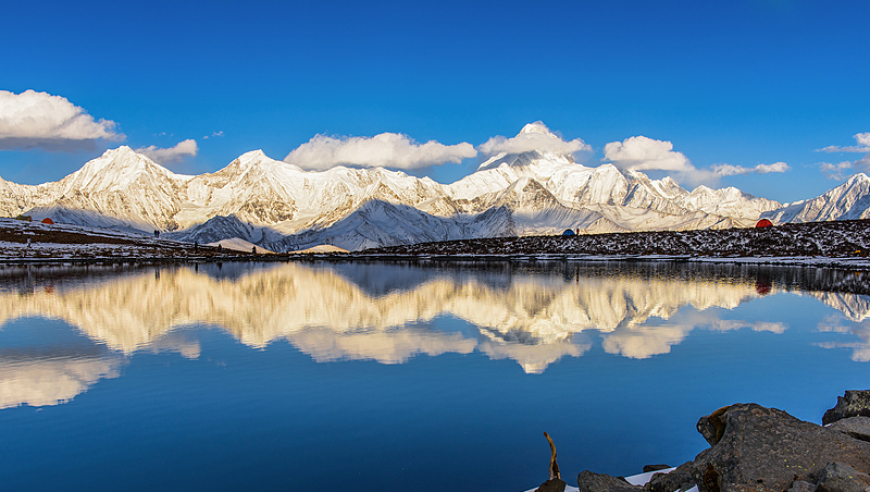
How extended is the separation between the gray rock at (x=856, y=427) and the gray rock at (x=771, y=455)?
0.57m

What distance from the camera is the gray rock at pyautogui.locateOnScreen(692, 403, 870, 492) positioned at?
6176 mm

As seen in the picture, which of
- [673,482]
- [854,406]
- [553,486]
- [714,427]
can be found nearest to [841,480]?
[673,482]

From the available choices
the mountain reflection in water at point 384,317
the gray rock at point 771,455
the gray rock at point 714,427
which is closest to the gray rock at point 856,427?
the gray rock at point 771,455

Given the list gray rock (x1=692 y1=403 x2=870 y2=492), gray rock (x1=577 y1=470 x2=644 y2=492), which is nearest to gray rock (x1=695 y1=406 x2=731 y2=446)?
gray rock (x1=692 y1=403 x2=870 y2=492)

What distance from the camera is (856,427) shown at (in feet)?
24.1

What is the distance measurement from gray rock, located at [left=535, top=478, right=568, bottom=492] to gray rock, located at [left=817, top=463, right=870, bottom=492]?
112 inches

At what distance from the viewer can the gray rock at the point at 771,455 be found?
243 inches

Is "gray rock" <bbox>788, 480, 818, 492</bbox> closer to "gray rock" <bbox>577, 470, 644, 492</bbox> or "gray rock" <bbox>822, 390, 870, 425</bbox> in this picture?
"gray rock" <bbox>577, 470, 644, 492</bbox>

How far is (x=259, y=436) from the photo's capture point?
9641 millimetres

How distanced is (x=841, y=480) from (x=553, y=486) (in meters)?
3.13

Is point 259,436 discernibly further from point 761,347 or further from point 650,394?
point 761,347

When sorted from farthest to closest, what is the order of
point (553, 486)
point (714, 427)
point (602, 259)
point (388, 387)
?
point (602, 259)
point (388, 387)
point (714, 427)
point (553, 486)

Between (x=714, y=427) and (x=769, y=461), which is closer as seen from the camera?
(x=769, y=461)

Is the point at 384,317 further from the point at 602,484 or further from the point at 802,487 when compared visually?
the point at 802,487
